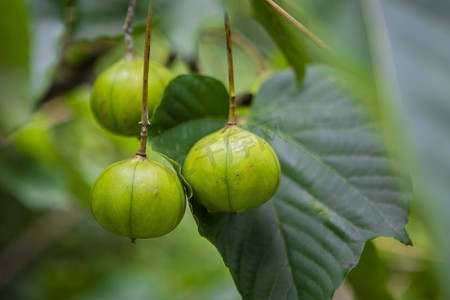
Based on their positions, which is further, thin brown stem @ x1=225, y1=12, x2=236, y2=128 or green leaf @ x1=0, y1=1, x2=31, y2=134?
thin brown stem @ x1=225, y1=12, x2=236, y2=128

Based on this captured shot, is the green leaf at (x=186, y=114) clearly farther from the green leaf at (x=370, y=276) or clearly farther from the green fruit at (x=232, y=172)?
the green leaf at (x=370, y=276)

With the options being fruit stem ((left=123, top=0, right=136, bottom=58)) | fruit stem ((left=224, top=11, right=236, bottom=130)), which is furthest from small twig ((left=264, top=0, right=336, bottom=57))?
fruit stem ((left=123, top=0, right=136, bottom=58))

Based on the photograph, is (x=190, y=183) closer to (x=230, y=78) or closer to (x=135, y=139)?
(x=230, y=78)

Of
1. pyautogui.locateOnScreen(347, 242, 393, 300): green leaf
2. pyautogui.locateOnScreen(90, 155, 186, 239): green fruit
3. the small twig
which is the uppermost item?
the small twig

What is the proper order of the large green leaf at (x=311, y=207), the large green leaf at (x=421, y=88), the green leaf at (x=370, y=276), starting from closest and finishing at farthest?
the large green leaf at (x=421, y=88) < the large green leaf at (x=311, y=207) < the green leaf at (x=370, y=276)

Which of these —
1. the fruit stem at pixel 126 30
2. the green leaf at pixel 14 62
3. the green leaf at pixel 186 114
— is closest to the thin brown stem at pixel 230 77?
the green leaf at pixel 186 114

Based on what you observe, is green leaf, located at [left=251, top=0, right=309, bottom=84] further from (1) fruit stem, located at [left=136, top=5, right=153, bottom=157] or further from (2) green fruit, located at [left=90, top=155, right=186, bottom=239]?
(2) green fruit, located at [left=90, top=155, right=186, bottom=239]
